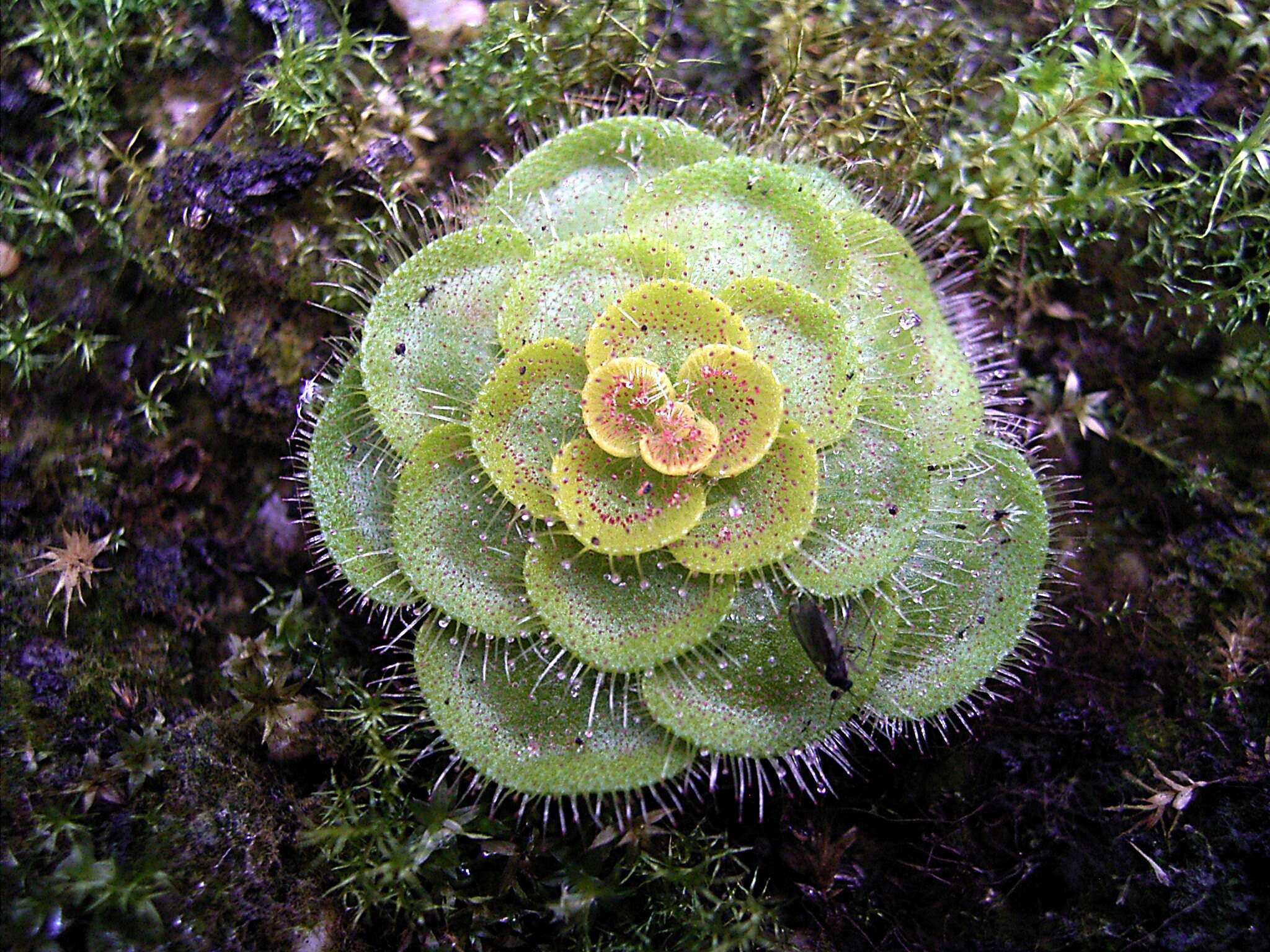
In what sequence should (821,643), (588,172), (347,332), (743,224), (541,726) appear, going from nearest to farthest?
(821,643), (541,726), (743,224), (588,172), (347,332)

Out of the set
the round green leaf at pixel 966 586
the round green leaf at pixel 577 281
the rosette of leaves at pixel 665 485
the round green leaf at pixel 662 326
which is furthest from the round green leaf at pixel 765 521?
the round green leaf at pixel 577 281

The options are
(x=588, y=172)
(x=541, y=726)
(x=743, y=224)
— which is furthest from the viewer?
(x=588, y=172)

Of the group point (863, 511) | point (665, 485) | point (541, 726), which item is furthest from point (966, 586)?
point (541, 726)

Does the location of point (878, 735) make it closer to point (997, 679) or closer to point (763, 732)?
point (997, 679)

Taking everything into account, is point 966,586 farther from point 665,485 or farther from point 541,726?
point 541,726

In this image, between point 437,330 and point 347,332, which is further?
point 347,332
